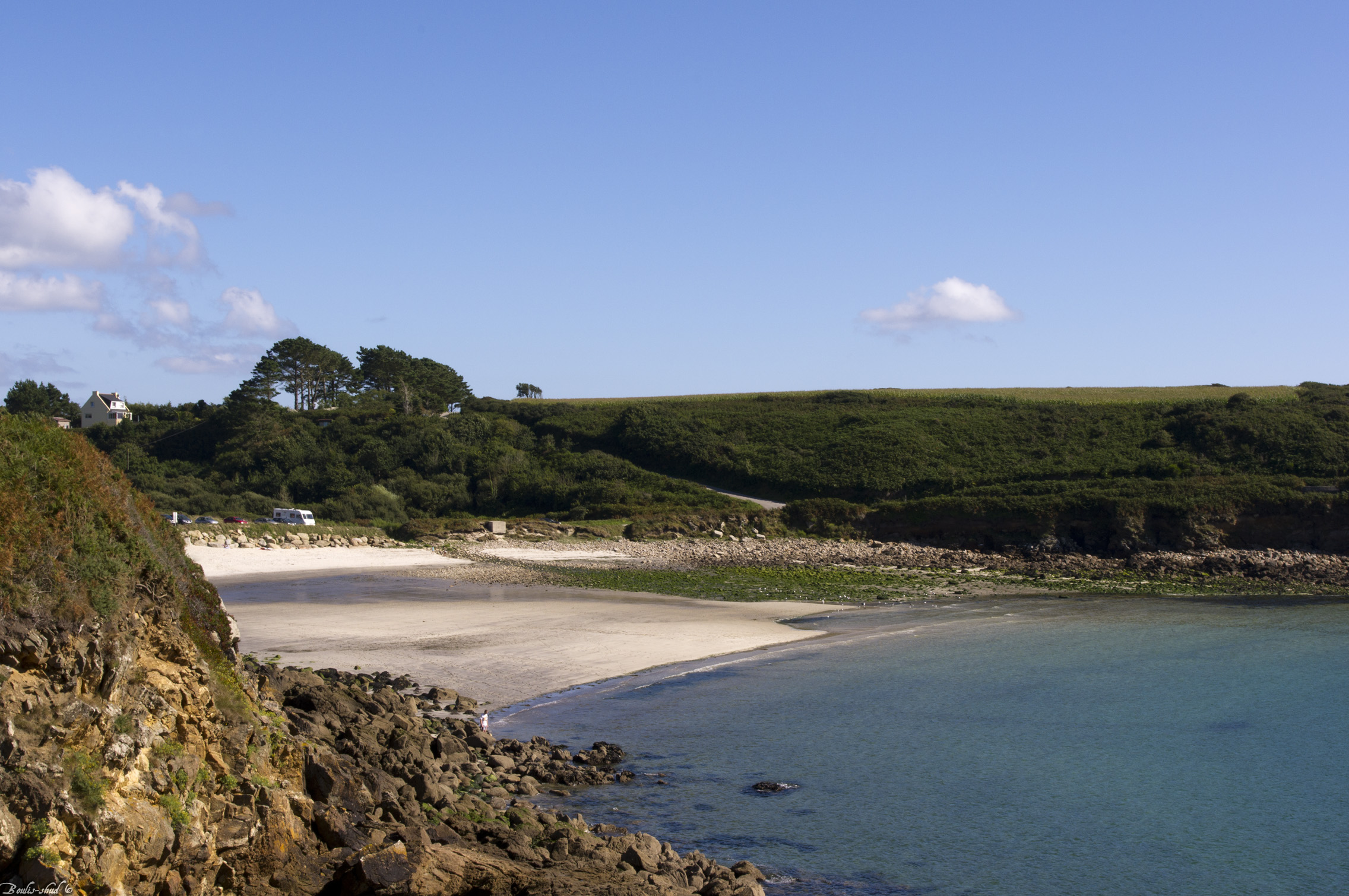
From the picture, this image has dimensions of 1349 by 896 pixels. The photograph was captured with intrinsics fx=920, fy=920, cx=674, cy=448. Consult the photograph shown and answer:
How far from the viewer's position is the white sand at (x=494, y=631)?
1908 cm

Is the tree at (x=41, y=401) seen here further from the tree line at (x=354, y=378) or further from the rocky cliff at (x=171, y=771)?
the rocky cliff at (x=171, y=771)

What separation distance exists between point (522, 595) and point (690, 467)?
128 ft

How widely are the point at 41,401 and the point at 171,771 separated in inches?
3531

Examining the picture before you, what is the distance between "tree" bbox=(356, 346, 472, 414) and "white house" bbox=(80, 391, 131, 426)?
2293 cm

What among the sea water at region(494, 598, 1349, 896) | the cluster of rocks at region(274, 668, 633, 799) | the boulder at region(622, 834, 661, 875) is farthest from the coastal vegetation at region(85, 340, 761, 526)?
the boulder at region(622, 834, 661, 875)

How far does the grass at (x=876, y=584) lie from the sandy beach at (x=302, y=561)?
24.9 feet

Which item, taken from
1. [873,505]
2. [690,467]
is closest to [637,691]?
[873,505]

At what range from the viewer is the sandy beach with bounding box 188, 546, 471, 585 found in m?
36.4

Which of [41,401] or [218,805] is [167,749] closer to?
[218,805]

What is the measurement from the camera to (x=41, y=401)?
80.8 metres

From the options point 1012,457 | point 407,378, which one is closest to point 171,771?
point 1012,457

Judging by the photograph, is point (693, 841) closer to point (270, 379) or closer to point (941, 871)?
point (941, 871)

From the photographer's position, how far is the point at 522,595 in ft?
100

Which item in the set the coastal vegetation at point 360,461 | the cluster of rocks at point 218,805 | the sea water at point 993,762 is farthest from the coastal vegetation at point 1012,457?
the cluster of rocks at point 218,805
